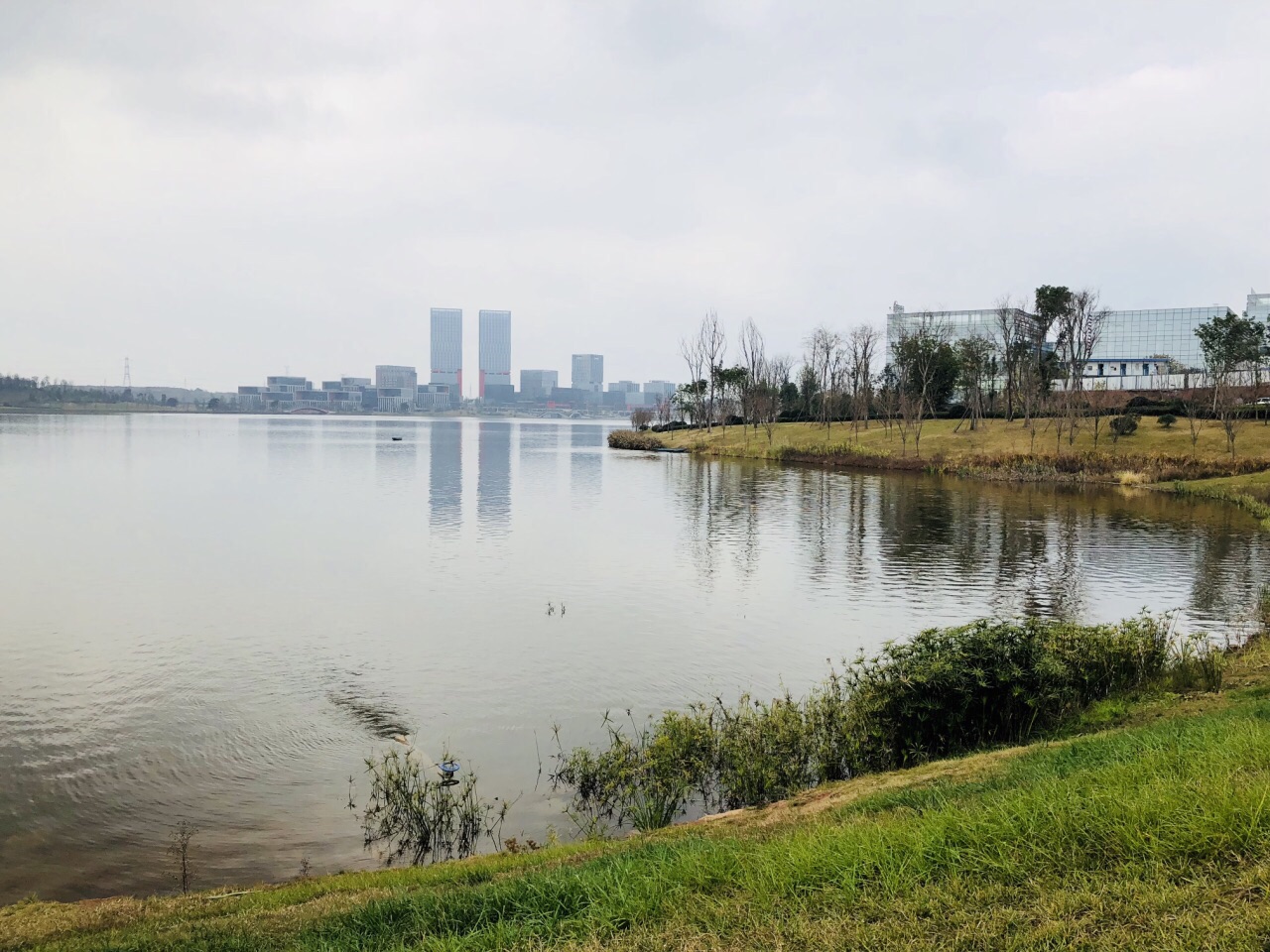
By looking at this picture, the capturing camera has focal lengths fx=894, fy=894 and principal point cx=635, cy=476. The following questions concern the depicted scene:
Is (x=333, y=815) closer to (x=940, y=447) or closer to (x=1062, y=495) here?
(x=1062, y=495)

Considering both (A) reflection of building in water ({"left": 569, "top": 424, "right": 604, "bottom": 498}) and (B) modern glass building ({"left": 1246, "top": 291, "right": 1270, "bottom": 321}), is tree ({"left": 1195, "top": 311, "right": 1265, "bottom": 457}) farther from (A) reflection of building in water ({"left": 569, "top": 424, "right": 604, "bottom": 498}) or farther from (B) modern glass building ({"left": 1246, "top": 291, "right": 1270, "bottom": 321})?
(B) modern glass building ({"left": 1246, "top": 291, "right": 1270, "bottom": 321})

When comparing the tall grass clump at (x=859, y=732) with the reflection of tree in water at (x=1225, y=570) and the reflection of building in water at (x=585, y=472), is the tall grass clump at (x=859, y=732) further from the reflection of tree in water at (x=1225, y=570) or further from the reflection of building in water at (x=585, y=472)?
Result: the reflection of building in water at (x=585, y=472)

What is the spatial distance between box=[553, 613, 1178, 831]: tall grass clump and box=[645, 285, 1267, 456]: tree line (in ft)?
158

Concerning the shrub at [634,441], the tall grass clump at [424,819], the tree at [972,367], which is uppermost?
the tree at [972,367]

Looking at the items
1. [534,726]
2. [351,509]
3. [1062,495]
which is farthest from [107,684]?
[1062,495]

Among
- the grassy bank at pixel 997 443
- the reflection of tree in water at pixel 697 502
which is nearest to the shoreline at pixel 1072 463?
the grassy bank at pixel 997 443

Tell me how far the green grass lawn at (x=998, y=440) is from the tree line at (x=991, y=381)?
2.11ft

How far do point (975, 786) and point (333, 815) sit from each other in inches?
265

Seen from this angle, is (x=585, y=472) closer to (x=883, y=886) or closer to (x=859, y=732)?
(x=859, y=732)

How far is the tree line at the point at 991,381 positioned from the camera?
61281mm

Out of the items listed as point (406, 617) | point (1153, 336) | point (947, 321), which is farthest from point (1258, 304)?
point (406, 617)

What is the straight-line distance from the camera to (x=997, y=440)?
6256cm

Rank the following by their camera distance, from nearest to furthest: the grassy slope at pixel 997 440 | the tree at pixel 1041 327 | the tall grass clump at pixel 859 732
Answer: the tall grass clump at pixel 859 732 < the grassy slope at pixel 997 440 < the tree at pixel 1041 327

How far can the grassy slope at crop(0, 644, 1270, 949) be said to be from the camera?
4469 mm
